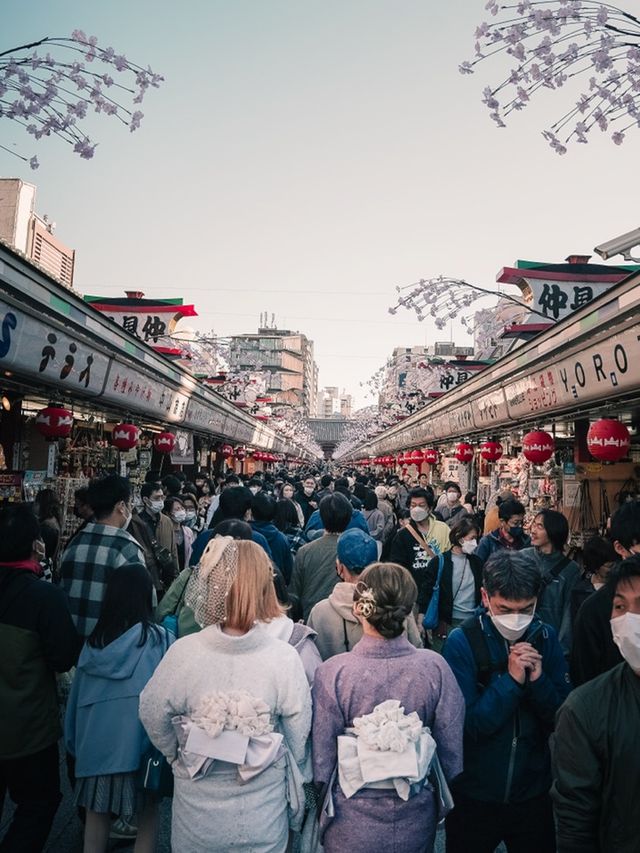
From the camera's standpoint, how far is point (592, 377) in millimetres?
7938

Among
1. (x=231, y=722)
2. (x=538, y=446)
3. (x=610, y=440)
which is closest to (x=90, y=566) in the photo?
(x=231, y=722)

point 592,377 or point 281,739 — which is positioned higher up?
point 592,377

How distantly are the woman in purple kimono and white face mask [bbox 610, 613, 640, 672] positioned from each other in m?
0.74

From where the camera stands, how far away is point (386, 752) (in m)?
2.58

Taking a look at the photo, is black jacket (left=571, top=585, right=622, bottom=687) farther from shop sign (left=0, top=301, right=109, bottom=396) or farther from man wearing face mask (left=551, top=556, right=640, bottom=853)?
shop sign (left=0, top=301, right=109, bottom=396)

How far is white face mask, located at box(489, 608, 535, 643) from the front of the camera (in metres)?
2.90

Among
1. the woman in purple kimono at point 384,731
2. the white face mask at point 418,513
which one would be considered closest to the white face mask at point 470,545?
the white face mask at point 418,513

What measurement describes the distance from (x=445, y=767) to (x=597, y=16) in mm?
6142

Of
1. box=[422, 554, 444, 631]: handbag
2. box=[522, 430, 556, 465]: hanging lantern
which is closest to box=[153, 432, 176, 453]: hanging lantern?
box=[522, 430, 556, 465]: hanging lantern

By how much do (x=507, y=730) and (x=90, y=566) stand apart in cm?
303

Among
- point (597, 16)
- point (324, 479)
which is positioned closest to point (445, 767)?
point (597, 16)

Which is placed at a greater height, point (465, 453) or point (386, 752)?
point (465, 453)

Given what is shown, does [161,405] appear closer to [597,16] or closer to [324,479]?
[324,479]

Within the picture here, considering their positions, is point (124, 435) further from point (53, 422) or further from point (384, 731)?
point (384, 731)
